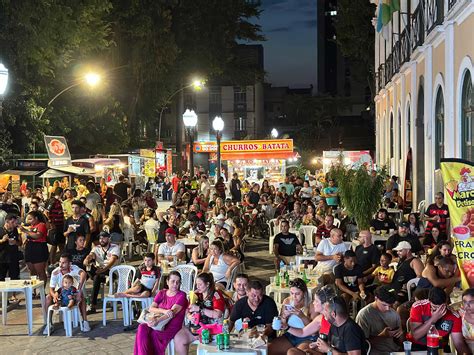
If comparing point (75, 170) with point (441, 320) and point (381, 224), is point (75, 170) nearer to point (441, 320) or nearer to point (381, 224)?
point (381, 224)

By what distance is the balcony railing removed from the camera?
1375cm

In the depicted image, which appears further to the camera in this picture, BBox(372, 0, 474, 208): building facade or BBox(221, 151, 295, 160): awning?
BBox(221, 151, 295, 160): awning

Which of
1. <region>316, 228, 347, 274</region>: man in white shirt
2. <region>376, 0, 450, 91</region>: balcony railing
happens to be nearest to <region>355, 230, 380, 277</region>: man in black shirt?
<region>316, 228, 347, 274</region>: man in white shirt

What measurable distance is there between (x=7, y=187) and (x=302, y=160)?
29790mm

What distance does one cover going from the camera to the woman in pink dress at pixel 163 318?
722 centimetres

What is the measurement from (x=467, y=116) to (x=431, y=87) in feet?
12.0

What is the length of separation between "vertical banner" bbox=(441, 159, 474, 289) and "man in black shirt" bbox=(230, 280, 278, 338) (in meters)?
2.24

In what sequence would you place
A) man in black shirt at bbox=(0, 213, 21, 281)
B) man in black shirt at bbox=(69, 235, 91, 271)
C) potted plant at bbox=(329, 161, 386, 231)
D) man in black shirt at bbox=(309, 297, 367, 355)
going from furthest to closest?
potted plant at bbox=(329, 161, 386, 231) → man in black shirt at bbox=(0, 213, 21, 281) → man in black shirt at bbox=(69, 235, 91, 271) → man in black shirt at bbox=(309, 297, 367, 355)

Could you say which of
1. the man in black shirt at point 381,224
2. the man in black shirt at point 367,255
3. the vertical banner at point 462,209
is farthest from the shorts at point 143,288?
the man in black shirt at point 381,224

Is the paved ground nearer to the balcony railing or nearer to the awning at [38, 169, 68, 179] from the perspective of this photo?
the balcony railing

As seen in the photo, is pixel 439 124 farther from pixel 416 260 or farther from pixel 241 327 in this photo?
pixel 241 327

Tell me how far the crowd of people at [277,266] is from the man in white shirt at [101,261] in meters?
0.02

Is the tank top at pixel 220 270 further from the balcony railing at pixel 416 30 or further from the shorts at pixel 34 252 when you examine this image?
the balcony railing at pixel 416 30

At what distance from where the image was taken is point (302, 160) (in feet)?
156
